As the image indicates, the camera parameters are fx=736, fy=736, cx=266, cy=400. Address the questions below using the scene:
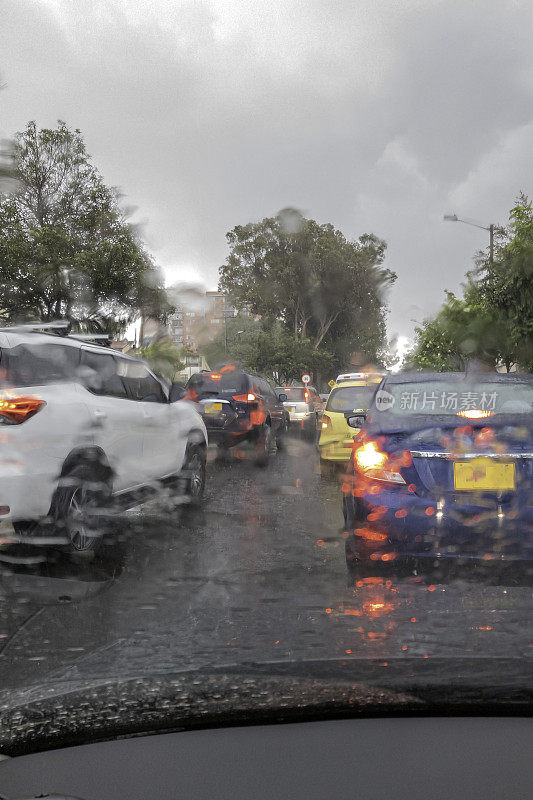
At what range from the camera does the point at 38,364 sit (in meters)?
5.50

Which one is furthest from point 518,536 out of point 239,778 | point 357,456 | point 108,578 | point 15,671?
point 239,778

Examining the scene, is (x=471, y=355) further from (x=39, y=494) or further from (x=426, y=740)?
(x=426, y=740)

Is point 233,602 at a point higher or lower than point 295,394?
lower

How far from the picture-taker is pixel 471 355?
26094mm

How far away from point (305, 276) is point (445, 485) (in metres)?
47.5

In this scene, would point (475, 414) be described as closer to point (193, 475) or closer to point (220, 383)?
point (193, 475)

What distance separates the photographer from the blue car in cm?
453

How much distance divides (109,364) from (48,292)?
Answer: 18343 millimetres

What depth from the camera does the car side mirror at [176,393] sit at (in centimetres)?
793

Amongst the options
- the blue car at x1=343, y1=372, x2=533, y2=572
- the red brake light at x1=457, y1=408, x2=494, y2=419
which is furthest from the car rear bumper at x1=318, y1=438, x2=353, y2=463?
the red brake light at x1=457, y1=408, x2=494, y2=419

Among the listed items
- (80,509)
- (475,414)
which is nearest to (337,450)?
(80,509)

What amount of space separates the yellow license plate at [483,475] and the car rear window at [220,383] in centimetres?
972

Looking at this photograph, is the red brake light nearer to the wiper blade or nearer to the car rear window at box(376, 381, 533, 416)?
the car rear window at box(376, 381, 533, 416)

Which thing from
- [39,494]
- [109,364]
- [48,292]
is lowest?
[39,494]
